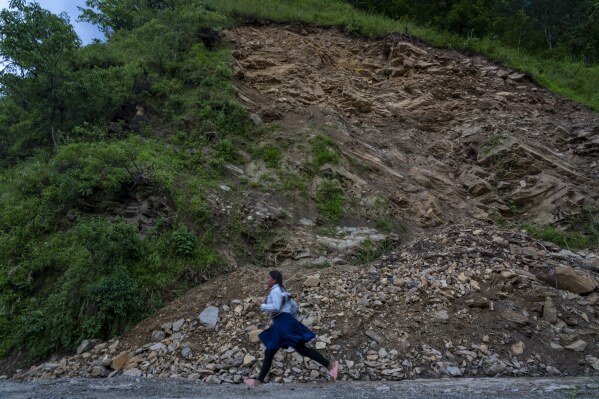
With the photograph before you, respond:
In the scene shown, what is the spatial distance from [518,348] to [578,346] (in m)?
0.73

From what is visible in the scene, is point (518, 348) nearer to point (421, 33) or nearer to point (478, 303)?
point (478, 303)

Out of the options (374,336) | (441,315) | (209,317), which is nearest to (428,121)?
(441,315)

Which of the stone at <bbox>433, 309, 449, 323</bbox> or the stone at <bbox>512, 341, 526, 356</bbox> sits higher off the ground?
the stone at <bbox>433, 309, 449, 323</bbox>

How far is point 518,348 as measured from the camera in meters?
4.79

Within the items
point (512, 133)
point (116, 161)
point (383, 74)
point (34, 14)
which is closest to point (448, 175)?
point (512, 133)

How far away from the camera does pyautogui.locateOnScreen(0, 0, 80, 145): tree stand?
8.12 meters

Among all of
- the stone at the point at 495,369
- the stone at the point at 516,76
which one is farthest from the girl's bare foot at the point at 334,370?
the stone at the point at 516,76

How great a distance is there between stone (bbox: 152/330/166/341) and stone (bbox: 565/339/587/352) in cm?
497

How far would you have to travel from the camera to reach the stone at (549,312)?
517 cm

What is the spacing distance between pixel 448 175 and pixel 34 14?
10.1 m

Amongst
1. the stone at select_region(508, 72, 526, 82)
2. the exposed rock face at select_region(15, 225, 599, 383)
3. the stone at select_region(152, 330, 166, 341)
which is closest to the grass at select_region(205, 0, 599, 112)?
the stone at select_region(508, 72, 526, 82)

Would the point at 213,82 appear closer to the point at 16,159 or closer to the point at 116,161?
the point at 116,161

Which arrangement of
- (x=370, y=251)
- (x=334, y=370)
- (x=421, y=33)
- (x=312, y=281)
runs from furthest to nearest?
(x=421, y=33) → (x=370, y=251) → (x=312, y=281) → (x=334, y=370)

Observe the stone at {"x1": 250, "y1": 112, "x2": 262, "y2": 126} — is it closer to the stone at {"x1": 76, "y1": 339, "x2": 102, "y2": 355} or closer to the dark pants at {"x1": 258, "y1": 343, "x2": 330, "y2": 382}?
the stone at {"x1": 76, "y1": 339, "x2": 102, "y2": 355}
